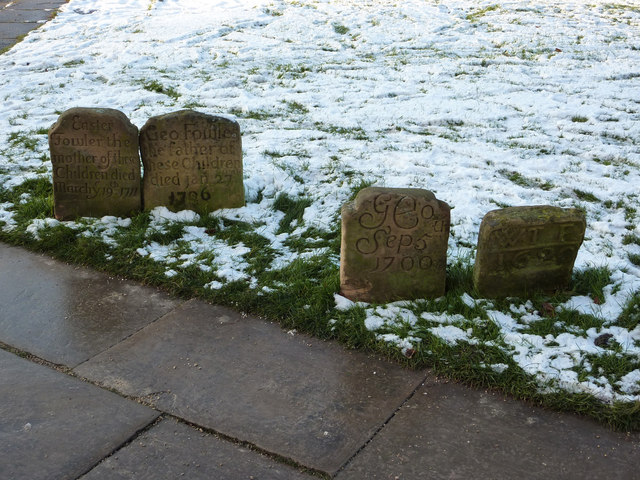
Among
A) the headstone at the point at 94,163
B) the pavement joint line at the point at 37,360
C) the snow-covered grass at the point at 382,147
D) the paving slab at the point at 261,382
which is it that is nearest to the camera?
the paving slab at the point at 261,382

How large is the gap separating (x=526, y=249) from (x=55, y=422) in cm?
265

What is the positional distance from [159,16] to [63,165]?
327 inches

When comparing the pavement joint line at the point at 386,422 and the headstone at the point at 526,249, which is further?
the headstone at the point at 526,249

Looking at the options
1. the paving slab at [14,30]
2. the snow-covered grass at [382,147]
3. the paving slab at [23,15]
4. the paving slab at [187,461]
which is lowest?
the paving slab at [187,461]

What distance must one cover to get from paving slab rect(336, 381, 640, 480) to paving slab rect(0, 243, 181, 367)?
1.70 m

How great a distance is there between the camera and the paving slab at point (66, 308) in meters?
3.78

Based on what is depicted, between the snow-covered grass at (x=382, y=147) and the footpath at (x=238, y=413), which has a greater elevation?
the snow-covered grass at (x=382, y=147)

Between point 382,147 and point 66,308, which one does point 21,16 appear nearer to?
point 382,147

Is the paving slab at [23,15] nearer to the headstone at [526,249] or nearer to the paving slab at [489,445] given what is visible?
the headstone at [526,249]

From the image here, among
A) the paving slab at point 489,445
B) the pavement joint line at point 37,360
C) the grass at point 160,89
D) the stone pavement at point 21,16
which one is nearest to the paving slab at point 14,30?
the stone pavement at point 21,16

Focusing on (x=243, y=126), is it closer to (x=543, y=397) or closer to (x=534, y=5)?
(x=543, y=397)

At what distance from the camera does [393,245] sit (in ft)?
12.9

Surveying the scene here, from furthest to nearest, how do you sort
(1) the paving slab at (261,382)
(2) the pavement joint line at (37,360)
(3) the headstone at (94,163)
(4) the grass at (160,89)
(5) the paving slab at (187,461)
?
(4) the grass at (160,89) → (3) the headstone at (94,163) → (2) the pavement joint line at (37,360) → (1) the paving slab at (261,382) → (5) the paving slab at (187,461)

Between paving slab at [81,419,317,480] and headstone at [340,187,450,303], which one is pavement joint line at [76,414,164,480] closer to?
paving slab at [81,419,317,480]
